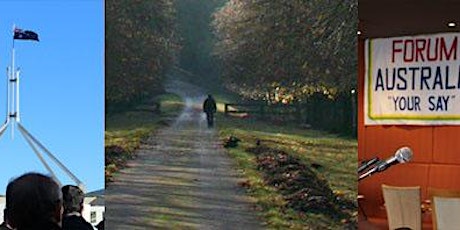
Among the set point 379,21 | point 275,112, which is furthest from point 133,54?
point 379,21

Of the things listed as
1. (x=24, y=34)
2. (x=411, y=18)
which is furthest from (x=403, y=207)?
(x=24, y=34)

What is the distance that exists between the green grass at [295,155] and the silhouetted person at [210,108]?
0.04 metres

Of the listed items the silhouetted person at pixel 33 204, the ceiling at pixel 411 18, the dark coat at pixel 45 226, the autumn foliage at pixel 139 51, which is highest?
the ceiling at pixel 411 18

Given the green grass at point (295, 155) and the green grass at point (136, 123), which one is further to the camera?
the green grass at point (136, 123)

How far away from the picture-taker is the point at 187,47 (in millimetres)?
4836

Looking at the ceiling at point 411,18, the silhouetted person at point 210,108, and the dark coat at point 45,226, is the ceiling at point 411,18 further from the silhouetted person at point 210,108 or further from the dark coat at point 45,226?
the dark coat at point 45,226

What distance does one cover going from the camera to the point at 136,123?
4926mm

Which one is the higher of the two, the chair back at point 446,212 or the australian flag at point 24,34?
the australian flag at point 24,34

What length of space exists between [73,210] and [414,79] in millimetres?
4420

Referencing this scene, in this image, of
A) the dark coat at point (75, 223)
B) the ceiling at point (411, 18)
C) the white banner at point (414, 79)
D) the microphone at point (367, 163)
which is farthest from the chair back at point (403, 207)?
the dark coat at point (75, 223)

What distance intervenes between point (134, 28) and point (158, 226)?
3.54 feet

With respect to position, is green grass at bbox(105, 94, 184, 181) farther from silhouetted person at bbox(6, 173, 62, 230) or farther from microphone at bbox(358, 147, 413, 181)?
microphone at bbox(358, 147, 413, 181)

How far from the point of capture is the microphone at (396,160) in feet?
27.9

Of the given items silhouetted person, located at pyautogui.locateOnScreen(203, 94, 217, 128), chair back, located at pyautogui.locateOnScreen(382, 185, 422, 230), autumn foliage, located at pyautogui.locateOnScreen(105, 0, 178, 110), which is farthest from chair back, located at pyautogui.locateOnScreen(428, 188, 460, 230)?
autumn foliage, located at pyautogui.locateOnScreen(105, 0, 178, 110)
